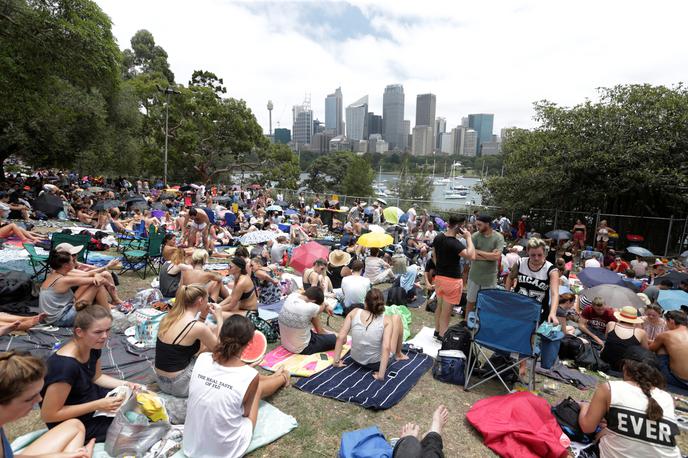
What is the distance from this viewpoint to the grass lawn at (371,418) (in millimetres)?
3201

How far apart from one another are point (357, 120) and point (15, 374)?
7246 inches

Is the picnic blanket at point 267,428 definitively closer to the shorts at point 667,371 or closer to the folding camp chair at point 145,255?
the shorts at point 667,371

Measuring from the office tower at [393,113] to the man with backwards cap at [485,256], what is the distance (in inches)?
6635

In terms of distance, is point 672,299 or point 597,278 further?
point 597,278

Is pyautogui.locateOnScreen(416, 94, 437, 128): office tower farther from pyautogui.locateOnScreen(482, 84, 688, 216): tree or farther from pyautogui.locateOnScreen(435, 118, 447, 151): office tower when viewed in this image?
pyautogui.locateOnScreen(482, 84, 688, 216): tree

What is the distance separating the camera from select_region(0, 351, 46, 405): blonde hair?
1771mm

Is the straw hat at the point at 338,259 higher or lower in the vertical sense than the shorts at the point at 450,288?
lower

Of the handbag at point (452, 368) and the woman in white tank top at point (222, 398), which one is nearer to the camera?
the woman in white tank top at point (222, 398)

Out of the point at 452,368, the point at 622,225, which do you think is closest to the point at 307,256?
the point at 452,368

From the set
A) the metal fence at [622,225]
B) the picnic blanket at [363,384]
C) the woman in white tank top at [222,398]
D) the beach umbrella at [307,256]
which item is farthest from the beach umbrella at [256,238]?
the woman in white tank top at [222,398]

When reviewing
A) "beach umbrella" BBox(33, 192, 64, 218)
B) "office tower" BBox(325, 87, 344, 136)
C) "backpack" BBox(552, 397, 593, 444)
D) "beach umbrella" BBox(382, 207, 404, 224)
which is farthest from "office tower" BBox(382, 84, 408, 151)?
"backpack" BBox(552, 397, 593, 444)

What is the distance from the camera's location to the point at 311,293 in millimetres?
4773

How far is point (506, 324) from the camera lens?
13.2ft

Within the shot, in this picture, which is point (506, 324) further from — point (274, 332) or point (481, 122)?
point (481, 122)
